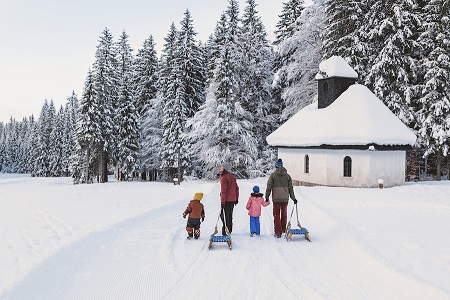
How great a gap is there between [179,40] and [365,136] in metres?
24.1

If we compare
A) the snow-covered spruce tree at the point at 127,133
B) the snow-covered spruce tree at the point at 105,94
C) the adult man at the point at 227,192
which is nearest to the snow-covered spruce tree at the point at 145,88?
the snow-covered spruce tree at the point at 127,133

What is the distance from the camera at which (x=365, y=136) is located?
1992cm

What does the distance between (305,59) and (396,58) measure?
794cm

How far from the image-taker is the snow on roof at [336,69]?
2459cm

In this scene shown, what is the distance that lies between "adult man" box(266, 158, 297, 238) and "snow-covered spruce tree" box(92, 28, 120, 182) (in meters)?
31.8

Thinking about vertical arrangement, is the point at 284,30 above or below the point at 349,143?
above

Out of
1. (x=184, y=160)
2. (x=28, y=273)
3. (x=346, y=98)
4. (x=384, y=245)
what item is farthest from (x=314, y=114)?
(x=28, y=273)

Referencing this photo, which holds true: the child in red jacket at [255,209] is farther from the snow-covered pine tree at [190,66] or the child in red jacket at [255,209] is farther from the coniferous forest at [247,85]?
the snow-covered pine tree at [190,66]

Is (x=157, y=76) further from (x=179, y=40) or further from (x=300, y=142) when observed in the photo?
(x=300, y=142)

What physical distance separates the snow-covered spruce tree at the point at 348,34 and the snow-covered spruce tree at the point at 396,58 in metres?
1.26

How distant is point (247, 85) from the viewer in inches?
1313

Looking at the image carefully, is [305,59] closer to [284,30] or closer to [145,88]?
[284,30]

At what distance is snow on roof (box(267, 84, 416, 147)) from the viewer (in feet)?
66.4

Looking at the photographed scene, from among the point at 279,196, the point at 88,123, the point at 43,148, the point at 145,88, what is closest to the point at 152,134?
the point at 145,88
